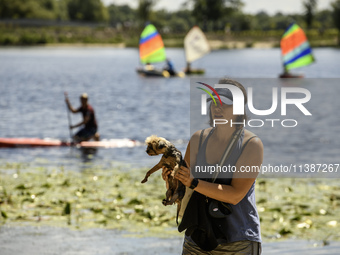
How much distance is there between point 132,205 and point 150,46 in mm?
40045

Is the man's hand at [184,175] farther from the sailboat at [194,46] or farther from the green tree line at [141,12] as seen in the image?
the green tree line at [141,12]

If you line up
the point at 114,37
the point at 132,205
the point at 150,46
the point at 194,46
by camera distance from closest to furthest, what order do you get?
1. the point at 132,205
2. the point at 150,46
3. the point at 194,46
4. the point at 114,37

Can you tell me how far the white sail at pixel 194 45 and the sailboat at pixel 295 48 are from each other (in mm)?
10418

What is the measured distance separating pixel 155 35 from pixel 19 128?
25472 mm

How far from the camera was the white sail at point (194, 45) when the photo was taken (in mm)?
55781

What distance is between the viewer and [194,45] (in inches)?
2222

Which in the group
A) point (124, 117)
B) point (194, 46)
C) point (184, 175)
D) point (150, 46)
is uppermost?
point (184, 175)

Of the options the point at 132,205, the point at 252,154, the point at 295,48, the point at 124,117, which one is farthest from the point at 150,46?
the point at 252,154

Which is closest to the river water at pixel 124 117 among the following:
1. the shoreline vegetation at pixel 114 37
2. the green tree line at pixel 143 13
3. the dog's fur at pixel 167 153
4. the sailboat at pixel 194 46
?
the dog's fur at pixel 167 153

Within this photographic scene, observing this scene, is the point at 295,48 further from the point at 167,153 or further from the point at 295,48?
the point at 167,153

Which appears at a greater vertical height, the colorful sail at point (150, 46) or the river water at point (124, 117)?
the colorful sail at point (150, 46)

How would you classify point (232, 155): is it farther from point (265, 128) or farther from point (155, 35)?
point (155, 35)

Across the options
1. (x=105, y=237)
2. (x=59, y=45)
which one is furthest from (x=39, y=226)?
(x=59, y=45)

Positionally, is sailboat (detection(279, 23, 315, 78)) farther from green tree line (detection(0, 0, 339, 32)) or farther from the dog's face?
green tree line (detection(0, 0, 339, 32))
